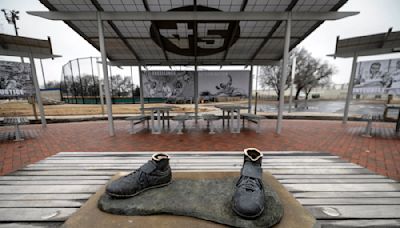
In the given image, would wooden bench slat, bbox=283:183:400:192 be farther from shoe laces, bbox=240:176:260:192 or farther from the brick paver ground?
the brick paver ground

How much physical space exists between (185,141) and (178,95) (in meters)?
3.90

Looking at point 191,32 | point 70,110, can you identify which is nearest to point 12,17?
point 70,110

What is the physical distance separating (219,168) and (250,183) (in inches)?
40.6

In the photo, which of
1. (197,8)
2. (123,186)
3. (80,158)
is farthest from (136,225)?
(197,8)

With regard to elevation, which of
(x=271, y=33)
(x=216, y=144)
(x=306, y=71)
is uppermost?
(x=306, y=71)

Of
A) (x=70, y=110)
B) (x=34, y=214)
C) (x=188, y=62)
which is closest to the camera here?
(x=34, y=214)

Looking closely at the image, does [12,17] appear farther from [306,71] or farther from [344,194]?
[306,71]

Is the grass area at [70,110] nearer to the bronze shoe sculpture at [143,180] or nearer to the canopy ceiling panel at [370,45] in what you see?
the canopy ceiling panel at [370,45]

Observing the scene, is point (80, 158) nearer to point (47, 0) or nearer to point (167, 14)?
point (167, 14)

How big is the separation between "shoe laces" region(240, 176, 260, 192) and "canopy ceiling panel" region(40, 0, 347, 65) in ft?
15.4

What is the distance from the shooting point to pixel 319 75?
85.0 feet

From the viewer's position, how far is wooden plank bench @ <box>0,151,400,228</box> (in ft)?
4.05

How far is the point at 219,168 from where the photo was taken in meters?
2.17

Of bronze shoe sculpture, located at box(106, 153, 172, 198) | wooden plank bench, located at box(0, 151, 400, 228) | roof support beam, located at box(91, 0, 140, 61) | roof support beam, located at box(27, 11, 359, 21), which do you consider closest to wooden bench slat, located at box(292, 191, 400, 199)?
wooden plank bench, located at box(0, 151, 400, 228)
